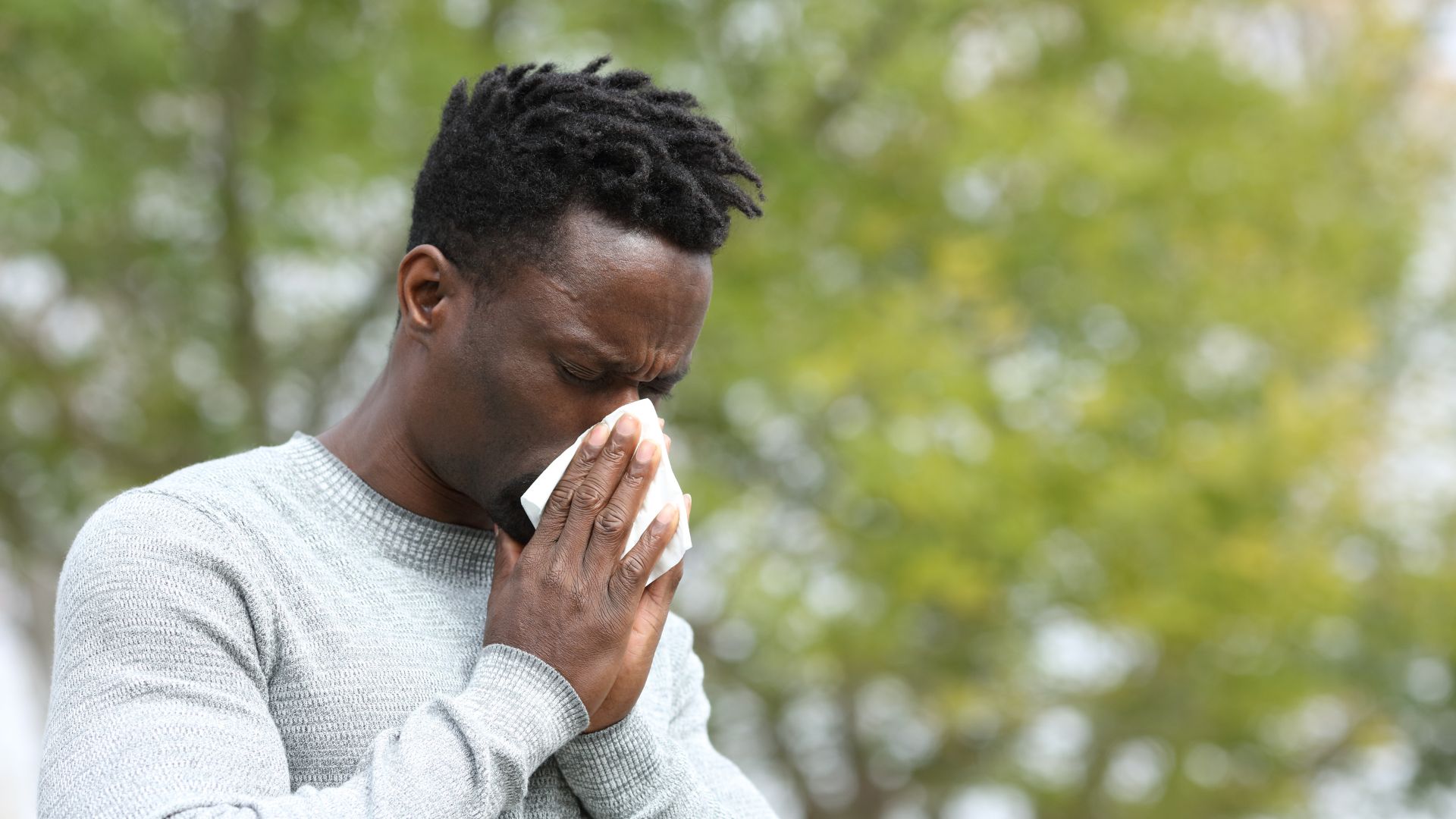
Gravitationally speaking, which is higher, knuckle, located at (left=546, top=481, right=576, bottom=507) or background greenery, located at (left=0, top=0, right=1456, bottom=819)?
background greenery, located at (left=0, top=0, right=1456, bottom=819)

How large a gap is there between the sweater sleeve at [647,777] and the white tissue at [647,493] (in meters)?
0.23

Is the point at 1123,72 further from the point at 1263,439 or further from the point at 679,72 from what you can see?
the point at 679,72

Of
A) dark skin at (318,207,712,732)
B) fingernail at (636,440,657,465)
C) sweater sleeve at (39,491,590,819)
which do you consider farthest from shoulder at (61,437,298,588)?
fingernail at (636,440,657,465)

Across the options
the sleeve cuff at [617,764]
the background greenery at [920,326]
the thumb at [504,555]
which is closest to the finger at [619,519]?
the thumb at [504,555]

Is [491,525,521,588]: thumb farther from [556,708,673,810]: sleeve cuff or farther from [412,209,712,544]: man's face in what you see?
[556,708,673,810]: sleeve cuff

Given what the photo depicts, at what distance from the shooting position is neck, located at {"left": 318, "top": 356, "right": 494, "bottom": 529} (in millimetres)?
2221

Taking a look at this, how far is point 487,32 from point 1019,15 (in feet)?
10.7

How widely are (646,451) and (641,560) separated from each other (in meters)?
0.14

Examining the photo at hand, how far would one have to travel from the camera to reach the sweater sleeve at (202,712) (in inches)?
67.6

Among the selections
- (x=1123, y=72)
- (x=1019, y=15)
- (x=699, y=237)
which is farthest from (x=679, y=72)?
(x=699, y=237)

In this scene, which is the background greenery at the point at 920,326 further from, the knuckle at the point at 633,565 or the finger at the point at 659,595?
the knuckle at the point at 633,565

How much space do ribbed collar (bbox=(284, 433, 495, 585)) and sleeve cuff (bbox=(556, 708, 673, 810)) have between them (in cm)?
31

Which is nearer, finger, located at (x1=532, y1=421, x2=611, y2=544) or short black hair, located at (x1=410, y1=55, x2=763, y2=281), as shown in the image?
finger, located at (x1=532, y1=421, x2=611, y2=544)

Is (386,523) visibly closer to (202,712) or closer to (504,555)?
(504,555)
